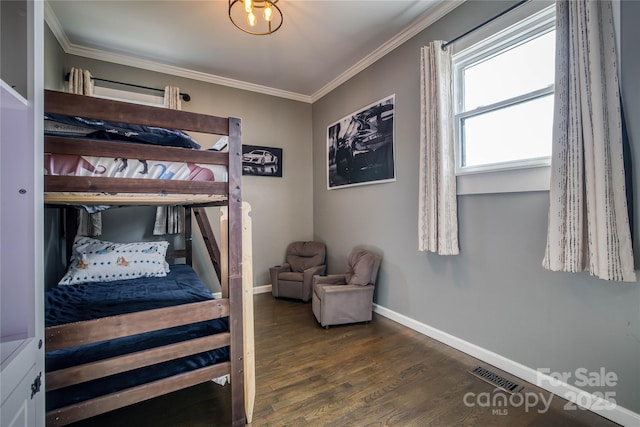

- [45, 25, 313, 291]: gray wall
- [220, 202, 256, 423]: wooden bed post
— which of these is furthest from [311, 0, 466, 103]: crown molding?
[220, 202, 256, 423]: wooden bed post

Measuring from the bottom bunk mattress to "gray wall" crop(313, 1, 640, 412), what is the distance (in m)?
1.87

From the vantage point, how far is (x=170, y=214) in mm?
3209

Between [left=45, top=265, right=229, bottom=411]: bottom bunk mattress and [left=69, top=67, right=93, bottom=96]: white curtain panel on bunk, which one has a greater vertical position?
[left=69, top=67, right=93, bottom=96]: white curtain panel on bunk

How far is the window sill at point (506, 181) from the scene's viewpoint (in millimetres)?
1780

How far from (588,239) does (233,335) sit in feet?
6.54

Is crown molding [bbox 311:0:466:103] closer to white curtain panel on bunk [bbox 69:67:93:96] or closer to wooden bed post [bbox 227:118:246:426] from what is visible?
wooden bed post [bbox 227:118:246:426]

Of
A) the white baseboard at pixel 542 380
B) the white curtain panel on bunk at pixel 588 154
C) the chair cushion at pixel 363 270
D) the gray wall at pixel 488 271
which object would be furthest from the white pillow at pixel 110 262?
the white curtain panel on bunk at pixel 588 154

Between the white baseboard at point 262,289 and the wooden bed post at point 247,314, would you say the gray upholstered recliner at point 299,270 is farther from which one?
the wooden bed post at point 247,314

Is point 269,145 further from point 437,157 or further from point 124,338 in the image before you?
point 124,338

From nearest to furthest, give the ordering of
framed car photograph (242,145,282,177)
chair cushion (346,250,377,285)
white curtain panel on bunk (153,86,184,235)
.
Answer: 1. chair cushion (346,250,377,285)
2. white curtain panel on bunk (153,86,184,235)
3. framed car photograph (242,145,282,177)

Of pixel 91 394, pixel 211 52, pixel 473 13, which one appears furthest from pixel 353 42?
pixel 91 394

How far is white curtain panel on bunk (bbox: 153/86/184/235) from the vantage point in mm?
3162

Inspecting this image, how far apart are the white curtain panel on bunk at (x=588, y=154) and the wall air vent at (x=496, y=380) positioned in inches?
32.8

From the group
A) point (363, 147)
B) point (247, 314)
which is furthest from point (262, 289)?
point (247, 314)
